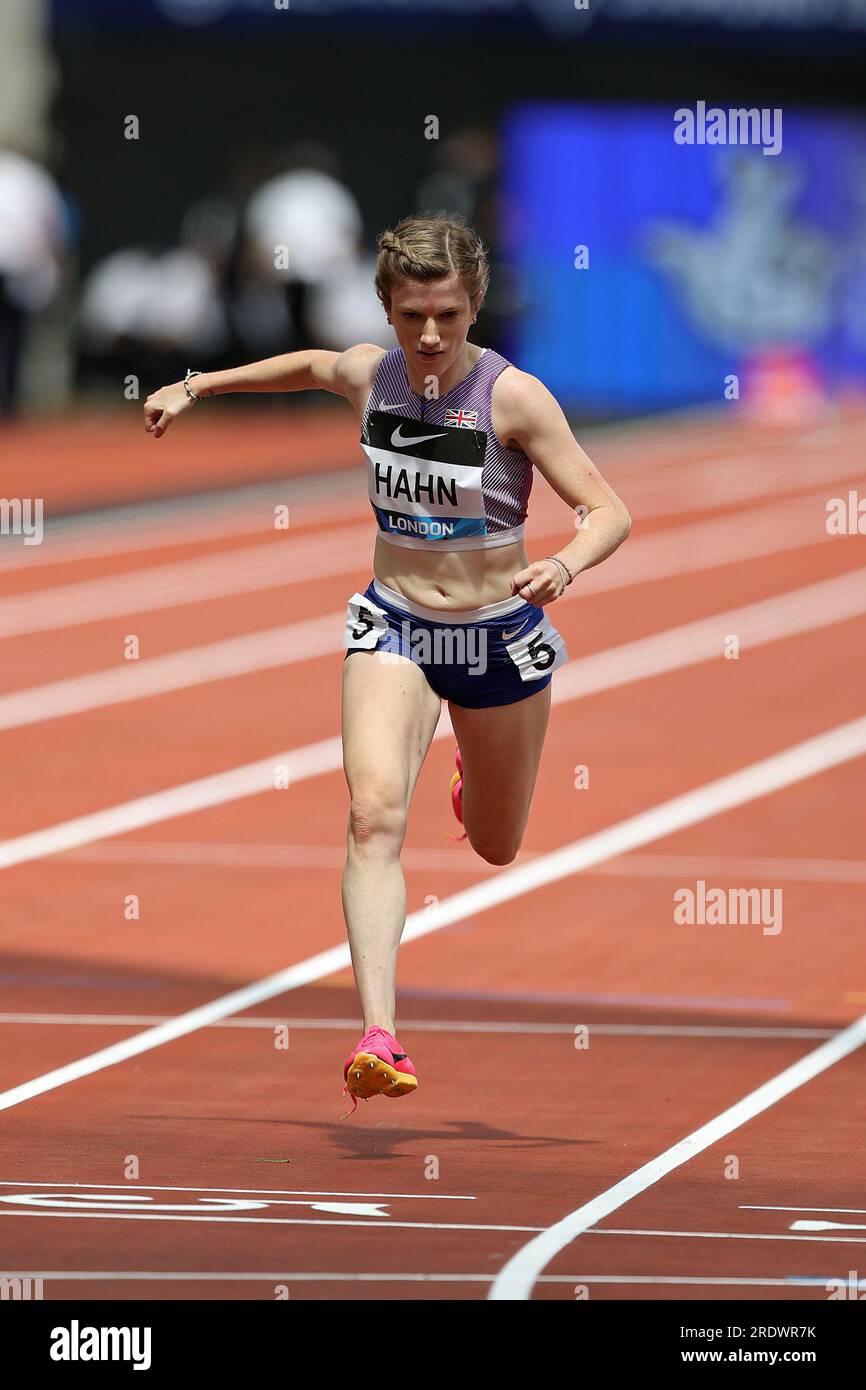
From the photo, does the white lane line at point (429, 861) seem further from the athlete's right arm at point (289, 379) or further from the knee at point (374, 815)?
the knee at point (374, 815)

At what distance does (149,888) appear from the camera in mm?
11797

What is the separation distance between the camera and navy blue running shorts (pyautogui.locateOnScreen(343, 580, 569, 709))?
305 inches

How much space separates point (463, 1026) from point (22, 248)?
2653 centimetres

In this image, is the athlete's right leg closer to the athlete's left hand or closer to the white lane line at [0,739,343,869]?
the athlete's left hand

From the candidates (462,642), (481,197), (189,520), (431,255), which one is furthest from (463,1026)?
(481,197)

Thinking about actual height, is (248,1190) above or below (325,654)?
below

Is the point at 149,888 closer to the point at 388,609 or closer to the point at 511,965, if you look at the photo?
the point at 511,965

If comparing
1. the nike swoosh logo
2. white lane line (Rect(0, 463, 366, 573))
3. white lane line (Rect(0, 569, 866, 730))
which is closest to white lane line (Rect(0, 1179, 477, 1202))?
the nike swoosh logo

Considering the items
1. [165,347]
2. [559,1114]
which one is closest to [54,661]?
[559,1114]

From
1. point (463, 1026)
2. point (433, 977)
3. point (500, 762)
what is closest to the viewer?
point (500, 762)

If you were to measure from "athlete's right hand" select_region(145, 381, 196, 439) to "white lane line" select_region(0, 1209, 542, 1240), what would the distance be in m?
2.37

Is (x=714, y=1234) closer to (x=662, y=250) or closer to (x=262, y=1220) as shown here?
(x=262, y=1220)

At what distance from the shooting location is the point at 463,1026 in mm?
9438

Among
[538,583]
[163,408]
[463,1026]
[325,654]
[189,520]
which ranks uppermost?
[189,520]
